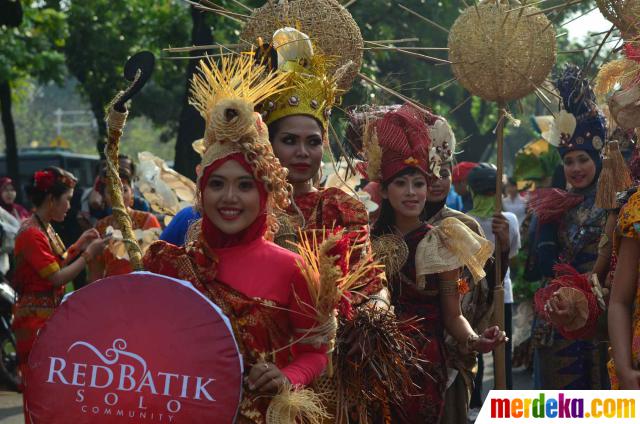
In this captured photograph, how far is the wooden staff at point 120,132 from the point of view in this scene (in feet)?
15.0

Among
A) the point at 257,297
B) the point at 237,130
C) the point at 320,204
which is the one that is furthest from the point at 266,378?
the point at 320,204

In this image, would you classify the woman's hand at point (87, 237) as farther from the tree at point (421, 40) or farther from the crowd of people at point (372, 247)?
the tree at point (421, 40)

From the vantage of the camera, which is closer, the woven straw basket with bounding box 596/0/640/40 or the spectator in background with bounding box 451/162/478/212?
the woven straw basket with bounding box 596/0/640/40

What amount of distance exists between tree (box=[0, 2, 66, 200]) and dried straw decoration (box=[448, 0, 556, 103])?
39.0 ft

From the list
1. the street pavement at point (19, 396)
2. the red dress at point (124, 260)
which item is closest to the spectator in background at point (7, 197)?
the street pavement at point (19, 396)

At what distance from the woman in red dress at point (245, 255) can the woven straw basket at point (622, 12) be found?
1.87m

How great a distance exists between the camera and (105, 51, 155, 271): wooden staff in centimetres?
457

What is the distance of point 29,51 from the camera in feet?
66.9

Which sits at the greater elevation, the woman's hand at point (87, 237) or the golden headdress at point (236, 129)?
the golden headdress at point (236, 129)

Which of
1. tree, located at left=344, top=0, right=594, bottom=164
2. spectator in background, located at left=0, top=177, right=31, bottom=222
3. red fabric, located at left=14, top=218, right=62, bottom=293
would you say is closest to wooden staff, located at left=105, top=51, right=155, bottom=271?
red fabric, located at left=14, top=218, right=62, bottom=293

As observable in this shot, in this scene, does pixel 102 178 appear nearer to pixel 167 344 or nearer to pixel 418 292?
pixel 418 292

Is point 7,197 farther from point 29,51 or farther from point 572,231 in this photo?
point 572,231

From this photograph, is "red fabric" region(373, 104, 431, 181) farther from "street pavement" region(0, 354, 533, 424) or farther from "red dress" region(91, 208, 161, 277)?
"street pavement" region(0, 354, 533, 424)

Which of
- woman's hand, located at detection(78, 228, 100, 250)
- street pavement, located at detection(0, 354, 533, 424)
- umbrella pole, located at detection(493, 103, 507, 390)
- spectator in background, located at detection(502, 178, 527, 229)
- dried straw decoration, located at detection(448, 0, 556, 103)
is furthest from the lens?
spectator in background, located at detection(502, 178, 527, 229)
